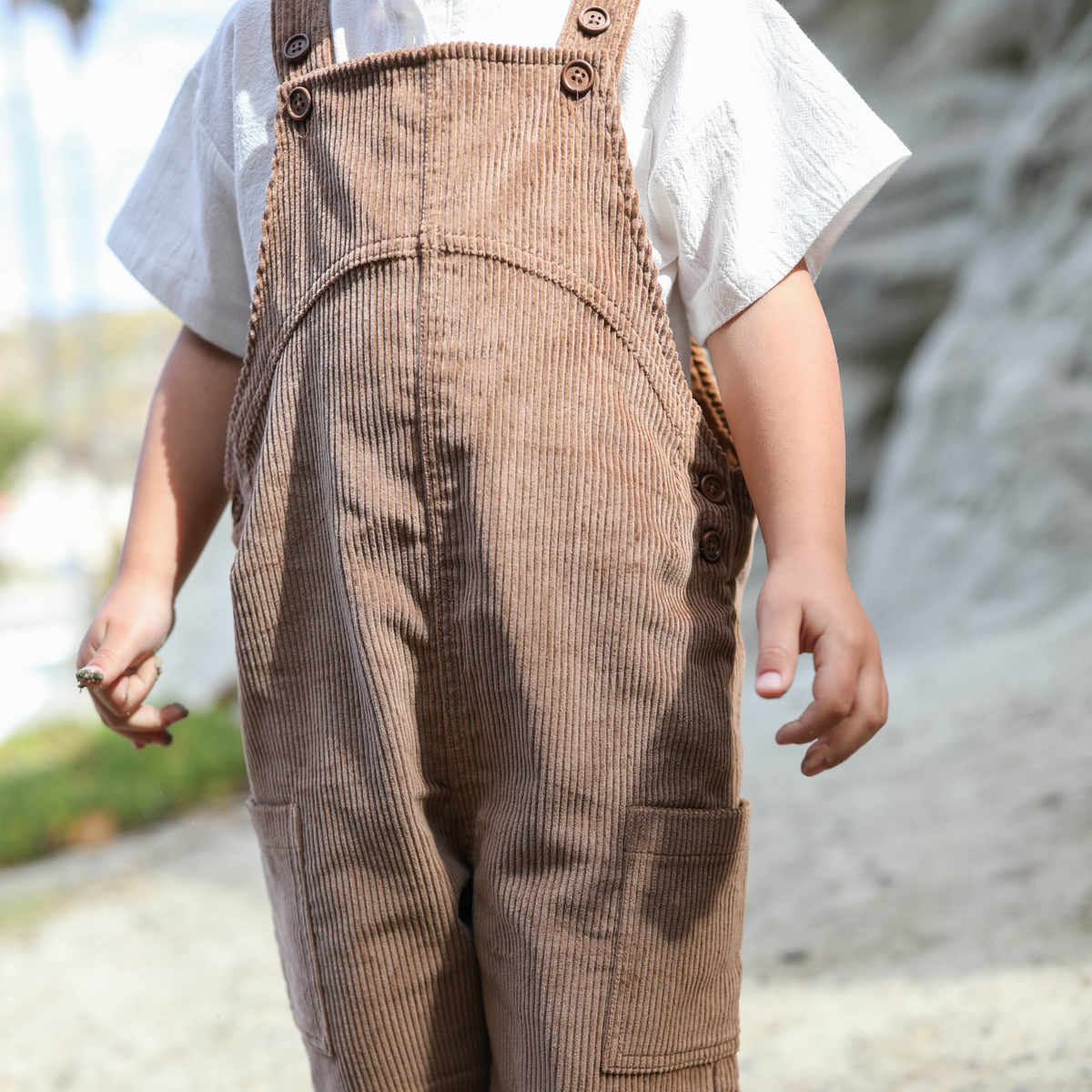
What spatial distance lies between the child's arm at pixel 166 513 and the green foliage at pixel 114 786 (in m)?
3.24

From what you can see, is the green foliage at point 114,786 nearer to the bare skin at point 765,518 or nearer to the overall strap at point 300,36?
the bare skin at point 765,518

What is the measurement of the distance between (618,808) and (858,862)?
1.71m

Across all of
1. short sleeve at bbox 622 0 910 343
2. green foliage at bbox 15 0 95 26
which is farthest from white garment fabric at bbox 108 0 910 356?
green foliage at bbox 15 0 95 26

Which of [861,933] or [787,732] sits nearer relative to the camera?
[787,732]

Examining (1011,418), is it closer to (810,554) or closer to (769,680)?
(810,554)

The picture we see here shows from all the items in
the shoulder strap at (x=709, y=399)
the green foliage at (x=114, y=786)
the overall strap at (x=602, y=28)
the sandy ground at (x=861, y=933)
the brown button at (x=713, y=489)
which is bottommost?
the green foliage at (x=114, y=786)

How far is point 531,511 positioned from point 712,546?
14 centimetres

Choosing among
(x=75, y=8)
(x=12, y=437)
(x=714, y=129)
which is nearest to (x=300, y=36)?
(x=714, y=129)

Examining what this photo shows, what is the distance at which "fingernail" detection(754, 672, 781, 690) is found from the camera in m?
0.62

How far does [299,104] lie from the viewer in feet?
2.58

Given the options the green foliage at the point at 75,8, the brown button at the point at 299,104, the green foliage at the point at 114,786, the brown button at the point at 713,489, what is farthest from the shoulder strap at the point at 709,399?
the green foliage at the point at 75,8

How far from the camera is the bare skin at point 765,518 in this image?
0.67 m

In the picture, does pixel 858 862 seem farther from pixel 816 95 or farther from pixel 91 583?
pixel 91 583

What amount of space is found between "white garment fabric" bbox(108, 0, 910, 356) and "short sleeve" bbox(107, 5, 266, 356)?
5cm
